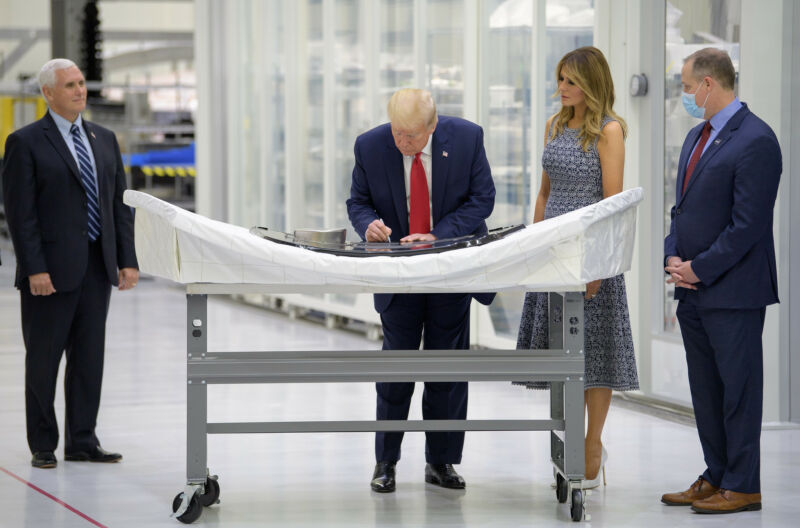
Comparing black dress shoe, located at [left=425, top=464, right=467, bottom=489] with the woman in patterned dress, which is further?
black dress shoe, located at [left=425, top=464, right=467, bottom=489]

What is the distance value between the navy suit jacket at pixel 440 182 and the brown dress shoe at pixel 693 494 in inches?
36.2

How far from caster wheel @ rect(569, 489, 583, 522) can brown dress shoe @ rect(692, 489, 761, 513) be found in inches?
16.2

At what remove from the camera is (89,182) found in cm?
482

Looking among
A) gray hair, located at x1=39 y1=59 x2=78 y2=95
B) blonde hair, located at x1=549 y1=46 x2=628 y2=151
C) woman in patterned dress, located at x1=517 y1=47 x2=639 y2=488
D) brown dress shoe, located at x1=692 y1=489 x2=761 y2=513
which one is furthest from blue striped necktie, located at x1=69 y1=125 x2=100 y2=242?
brown dress shoe, located at x1=692 y1=489 x2=761 y2=513

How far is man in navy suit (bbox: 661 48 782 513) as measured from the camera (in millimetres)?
3816

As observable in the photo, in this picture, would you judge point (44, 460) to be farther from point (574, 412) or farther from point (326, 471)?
point (574, 412)

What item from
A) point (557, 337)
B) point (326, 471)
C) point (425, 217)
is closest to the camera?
point (557, 337)

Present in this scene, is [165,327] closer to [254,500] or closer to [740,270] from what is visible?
[254,500]

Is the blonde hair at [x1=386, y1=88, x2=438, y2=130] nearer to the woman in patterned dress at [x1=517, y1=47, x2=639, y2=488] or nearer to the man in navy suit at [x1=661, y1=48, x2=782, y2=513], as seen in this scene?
the woman in patterned dress at [x1=517, y1=47, x2=639, y2=488]

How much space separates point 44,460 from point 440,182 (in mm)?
1931

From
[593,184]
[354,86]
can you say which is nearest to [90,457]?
[593,184]

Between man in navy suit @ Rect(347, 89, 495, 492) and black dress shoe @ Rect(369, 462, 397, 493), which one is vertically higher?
man in navy suit @ Rect(347, 89, 495, 492)

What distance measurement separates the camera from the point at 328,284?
3.65 m

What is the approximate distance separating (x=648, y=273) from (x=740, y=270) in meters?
2.16
